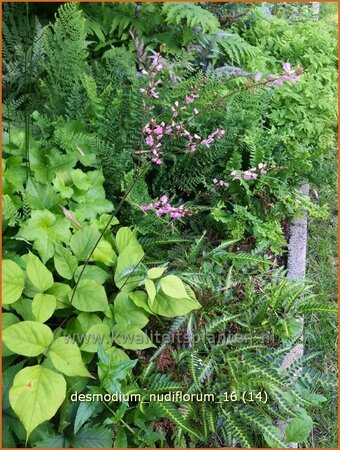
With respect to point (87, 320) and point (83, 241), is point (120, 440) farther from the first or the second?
point (83, 241)

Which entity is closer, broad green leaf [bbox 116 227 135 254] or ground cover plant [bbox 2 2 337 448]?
ground cover plant [bbox 2 2 337 448]

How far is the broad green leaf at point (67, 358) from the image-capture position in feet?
6.23

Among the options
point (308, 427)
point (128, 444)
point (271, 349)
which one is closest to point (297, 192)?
point (271, 349)

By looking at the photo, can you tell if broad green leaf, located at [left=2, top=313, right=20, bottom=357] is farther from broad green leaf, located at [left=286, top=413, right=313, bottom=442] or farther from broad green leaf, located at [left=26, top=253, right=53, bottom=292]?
broad green leaf, located at [left=286, top=413, right=313, bottom=442]

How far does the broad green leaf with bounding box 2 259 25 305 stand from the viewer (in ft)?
6.57

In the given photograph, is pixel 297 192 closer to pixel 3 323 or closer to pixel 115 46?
pixel 115 46

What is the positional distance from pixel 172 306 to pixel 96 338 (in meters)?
0.32

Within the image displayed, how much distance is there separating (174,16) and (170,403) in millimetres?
2000

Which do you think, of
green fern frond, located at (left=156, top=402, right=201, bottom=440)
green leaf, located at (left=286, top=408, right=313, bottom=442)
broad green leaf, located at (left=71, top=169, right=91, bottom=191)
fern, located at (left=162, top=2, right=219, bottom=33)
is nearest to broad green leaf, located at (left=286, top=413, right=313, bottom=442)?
green leaf, located at (left=286, top=408, right=313, bottom=442)

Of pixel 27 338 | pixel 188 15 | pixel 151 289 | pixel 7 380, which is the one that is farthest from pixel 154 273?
pixel 188 15

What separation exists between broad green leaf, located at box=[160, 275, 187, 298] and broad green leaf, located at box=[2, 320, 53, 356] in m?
0.47

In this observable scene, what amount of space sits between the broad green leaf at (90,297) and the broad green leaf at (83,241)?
165mm

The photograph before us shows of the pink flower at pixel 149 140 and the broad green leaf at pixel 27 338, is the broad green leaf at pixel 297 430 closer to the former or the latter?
the broad green leaf at pixel 27 338

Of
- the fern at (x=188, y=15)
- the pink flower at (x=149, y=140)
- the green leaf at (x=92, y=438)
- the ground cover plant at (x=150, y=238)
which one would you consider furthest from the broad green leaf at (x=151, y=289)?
the fern at (x=188, y=15)
